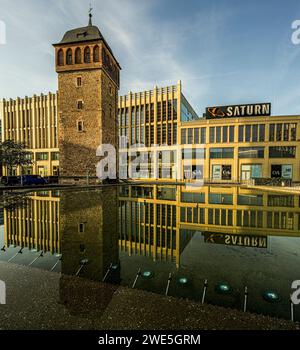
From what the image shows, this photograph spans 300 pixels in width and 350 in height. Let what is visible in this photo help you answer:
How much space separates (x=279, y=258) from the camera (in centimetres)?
525

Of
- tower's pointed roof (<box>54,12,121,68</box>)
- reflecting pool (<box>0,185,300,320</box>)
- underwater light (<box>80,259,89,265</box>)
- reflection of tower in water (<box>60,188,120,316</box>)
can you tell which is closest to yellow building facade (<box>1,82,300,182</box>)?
tower's pointed roof (<box>54,12,121,68</box>)

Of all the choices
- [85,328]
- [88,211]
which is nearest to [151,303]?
[85,328]

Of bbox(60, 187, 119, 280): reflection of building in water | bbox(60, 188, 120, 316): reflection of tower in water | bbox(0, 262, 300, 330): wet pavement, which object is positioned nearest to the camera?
bbox(0, 262, 300, 330): wet pavement

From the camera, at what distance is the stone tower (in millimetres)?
28453

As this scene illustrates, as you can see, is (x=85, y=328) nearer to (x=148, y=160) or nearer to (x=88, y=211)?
(x=88, y=211)

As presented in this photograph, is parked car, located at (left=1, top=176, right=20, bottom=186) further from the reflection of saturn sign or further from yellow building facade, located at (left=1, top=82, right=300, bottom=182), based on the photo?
the reflection of saturn sign

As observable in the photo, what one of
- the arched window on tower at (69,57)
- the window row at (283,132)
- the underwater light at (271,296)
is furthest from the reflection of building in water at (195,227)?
the window row at (283,132)

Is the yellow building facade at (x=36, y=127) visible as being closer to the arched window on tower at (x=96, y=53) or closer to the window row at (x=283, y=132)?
the arched window on tower at (x=96, y=53)

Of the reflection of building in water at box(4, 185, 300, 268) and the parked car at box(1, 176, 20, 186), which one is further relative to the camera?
the parked car at box(1, 176, 20, 186)

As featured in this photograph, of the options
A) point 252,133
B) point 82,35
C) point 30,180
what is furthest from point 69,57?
point 252,133

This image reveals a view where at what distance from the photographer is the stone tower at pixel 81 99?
2845 centimetres

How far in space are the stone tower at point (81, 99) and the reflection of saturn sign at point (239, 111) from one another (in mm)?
24386

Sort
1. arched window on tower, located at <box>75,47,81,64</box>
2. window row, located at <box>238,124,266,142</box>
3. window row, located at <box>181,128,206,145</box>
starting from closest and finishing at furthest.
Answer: arched window on tower, located at <box>75,47,81,64</box>, window row, located at <box>238,124,266,142</box>, window row, located at <box>181,128,206,145</box>

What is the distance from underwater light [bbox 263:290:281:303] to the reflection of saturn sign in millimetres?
42526
